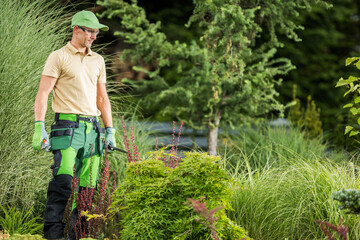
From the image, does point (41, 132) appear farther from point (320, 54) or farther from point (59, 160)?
point (320, 54)

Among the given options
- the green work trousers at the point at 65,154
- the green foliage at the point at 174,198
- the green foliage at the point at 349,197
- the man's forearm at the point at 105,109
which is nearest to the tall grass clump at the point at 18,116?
the green work trousers at the point at 65,154

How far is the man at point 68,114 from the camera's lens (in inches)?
152

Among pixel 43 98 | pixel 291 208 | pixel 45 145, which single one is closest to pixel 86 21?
pixel 43 98

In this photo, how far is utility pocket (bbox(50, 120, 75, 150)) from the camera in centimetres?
385

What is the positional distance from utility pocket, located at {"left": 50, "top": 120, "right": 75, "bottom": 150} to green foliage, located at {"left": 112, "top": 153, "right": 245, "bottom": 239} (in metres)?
0.60

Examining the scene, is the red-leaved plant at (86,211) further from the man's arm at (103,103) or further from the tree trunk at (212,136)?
the tree trunk at (212,136)

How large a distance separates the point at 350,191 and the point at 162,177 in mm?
1280

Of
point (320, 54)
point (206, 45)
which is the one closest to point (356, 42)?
point (320, 54)

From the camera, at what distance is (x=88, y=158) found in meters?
4.10

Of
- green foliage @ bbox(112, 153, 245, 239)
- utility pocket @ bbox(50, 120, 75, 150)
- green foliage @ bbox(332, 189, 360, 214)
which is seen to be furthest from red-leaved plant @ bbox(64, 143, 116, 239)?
green foliage @ bbox(332, 189, 360, 214)

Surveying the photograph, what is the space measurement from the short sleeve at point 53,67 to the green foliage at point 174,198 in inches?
37.4

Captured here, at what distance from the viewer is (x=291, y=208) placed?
424 cm

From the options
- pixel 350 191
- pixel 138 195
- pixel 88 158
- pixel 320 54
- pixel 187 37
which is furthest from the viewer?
pixel 320 54

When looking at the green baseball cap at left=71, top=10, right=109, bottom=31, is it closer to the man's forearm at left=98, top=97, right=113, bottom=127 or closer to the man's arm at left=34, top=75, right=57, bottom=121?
the man's arm at left=34, top=75, right=57, bottom=121
